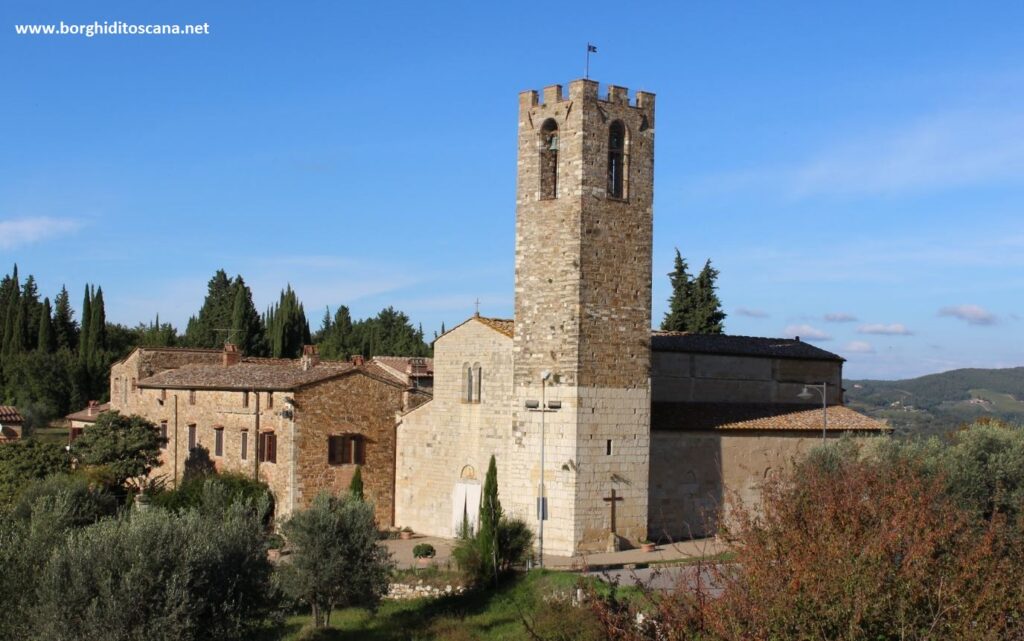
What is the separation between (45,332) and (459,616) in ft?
194

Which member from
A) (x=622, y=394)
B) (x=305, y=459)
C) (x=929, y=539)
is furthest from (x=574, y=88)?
(x=929, y=539)

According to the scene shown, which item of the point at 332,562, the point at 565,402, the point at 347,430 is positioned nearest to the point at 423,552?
the point at 332,562

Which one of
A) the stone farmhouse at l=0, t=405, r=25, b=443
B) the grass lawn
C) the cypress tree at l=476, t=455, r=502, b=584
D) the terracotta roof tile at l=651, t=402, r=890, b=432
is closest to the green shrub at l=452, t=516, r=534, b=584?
the cypress tree at l=476, t=455, r=502, b=584

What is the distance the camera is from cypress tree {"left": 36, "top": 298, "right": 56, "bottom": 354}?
74438mm

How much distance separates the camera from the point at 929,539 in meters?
12.9

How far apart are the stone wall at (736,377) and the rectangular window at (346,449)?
30.9 feet

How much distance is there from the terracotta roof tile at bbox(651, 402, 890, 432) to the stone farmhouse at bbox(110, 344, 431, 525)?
865 cm

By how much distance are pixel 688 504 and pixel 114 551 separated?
18621mm

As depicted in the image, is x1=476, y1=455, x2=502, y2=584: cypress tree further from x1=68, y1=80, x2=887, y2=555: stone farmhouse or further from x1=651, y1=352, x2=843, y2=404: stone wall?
x1=651, y1=352, x2=843, y2=404: stone wall

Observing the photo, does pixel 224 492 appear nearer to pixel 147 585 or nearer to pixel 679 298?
pixel 147 585

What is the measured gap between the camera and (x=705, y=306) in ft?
177

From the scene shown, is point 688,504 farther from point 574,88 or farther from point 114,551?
point 114,551

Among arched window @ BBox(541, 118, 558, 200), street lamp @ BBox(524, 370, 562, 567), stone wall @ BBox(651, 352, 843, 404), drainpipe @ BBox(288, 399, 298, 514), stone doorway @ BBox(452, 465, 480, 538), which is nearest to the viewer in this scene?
street lamp @ BBox(524, 370, 562, 567)

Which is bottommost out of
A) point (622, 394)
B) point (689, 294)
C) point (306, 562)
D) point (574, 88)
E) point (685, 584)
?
point (306, 562)
